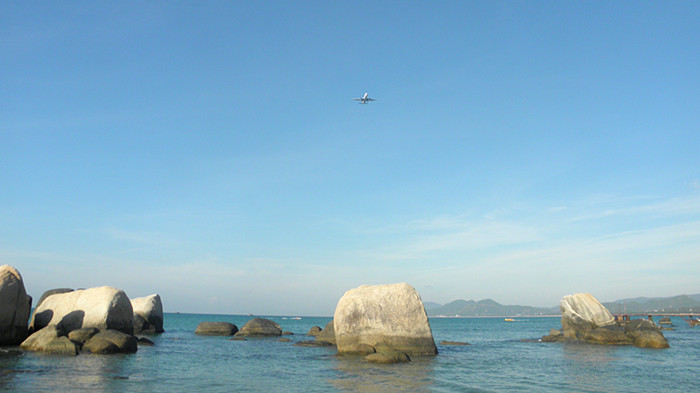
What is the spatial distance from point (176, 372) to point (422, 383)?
1058 centimetres

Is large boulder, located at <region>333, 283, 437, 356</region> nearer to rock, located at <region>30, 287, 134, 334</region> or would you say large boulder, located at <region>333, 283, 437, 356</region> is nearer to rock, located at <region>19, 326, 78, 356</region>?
rock, located at <region>19, 326, 78, 356</region>

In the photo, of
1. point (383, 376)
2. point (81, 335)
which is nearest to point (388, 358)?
point (383, 376)

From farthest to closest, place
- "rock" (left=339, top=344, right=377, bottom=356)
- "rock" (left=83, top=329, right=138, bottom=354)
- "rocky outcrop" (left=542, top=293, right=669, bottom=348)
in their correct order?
1. "rocky outcrop" (left=542, top=293, right=669, bottom=348)
2. "rock" (left=339, top=344, right=377, bottom=356)
3. "rock" (left=83, top=329, right=138, bottom=354)

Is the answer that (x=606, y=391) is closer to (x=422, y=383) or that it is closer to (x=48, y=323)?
(x=422, y=383)

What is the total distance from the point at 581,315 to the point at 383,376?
29.2 metres

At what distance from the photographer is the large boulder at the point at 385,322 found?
85.4ft

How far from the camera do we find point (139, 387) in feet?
51.9

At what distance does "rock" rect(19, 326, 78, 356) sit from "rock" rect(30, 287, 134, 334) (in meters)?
4.69

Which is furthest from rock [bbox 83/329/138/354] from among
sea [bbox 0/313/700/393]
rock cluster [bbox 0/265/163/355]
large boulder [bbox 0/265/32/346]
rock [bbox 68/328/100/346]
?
large boulder [bbox 0/265/32/346]

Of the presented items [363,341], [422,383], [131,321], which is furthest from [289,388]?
[131,321]

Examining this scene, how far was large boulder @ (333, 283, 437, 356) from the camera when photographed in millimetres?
26016

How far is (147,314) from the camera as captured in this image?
46.9m

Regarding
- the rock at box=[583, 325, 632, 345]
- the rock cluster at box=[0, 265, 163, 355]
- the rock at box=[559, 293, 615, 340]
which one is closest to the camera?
the rock cluster at box=[0, 265, 163, 355]

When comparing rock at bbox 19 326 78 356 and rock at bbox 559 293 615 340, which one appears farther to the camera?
rock at bbox 559 293 615 340
